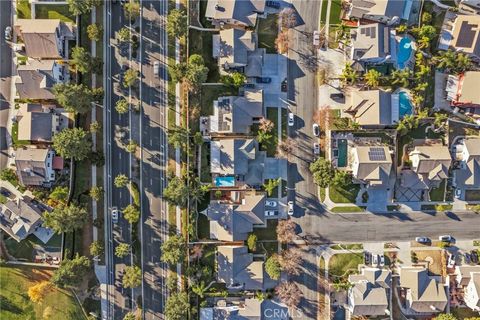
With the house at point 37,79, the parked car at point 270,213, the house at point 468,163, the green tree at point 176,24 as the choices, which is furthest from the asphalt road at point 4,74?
the house at point 468,163

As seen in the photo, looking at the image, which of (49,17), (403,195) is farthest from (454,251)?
(49,17)

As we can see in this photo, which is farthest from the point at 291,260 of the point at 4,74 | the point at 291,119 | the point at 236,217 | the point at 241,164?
the point at 4,74

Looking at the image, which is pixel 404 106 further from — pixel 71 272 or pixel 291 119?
pixel 71 272

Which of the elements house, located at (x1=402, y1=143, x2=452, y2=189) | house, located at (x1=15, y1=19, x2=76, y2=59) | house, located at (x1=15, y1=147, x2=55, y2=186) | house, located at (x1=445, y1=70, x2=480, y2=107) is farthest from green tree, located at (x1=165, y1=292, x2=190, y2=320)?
house, located at (x1=445, y1=70, x2=480, y2=107)

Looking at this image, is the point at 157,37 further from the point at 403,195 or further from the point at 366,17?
the point at 403,195

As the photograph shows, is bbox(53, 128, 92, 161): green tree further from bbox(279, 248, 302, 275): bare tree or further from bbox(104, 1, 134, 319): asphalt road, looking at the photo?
bbox(279, 248, 302, 275): bare tree

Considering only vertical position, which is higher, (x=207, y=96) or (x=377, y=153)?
(x=207, y=96)
